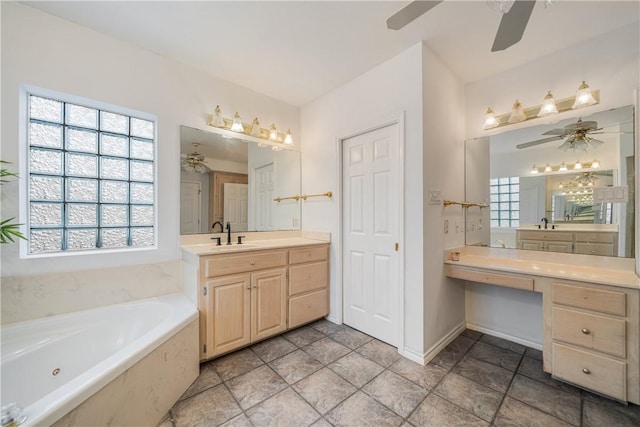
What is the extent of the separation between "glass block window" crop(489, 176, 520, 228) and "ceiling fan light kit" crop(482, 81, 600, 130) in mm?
547

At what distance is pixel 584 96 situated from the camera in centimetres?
196

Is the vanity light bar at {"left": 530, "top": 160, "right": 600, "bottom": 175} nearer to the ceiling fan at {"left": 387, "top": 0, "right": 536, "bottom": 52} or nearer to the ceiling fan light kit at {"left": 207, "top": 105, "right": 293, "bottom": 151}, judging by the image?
the ceiling fan at {"left": 387, "top": 0, "right": 536, "bottom": 52}

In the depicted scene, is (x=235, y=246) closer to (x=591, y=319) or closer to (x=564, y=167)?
(x=591, y=319)

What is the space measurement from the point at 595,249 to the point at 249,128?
11.0 feet

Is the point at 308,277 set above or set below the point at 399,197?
below

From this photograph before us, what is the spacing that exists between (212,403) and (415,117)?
8.47ft

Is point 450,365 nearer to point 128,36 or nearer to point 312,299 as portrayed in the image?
point 312,299

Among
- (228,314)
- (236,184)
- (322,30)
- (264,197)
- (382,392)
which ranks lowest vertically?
(382,392)

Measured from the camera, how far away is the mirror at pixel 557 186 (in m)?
1.91

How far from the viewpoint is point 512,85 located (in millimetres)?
2400

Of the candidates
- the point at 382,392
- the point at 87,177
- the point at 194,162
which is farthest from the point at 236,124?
the point at 382,392

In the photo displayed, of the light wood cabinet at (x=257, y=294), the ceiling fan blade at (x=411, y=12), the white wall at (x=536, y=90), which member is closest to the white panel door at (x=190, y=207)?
the light wood cabinet at (x=257, y=294)

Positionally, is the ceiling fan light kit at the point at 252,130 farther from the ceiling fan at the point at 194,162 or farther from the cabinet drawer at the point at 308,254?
the cabinet drawer at the point at 308,254

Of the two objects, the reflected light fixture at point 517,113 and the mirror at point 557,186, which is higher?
the reflected light fixture at point 517,113
